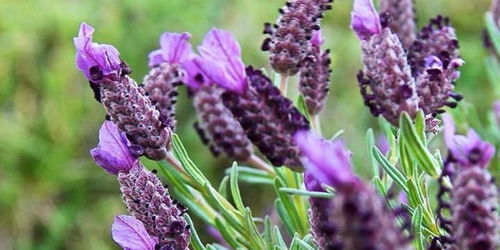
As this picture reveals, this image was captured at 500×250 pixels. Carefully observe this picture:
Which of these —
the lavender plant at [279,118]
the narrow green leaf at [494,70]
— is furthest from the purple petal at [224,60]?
the narrow green leaf at [494,70]

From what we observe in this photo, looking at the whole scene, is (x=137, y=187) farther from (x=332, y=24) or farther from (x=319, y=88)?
(x=332, y=24)

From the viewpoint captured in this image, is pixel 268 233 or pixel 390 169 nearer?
pixel 390 169

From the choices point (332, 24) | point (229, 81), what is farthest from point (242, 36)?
point (229, 81)

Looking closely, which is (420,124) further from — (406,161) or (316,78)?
(316,78)

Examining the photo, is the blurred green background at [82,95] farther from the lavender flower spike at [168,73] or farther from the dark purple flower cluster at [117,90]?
the dark purple flower cluster at [117,90]

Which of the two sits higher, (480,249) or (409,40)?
(409,40)

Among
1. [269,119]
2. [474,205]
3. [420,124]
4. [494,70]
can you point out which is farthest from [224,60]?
[494,70]

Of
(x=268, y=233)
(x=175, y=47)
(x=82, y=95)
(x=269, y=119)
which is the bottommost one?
(x=268, y=233)
